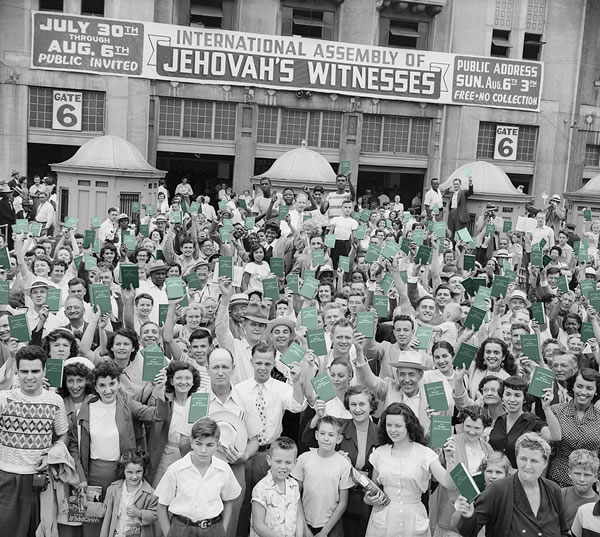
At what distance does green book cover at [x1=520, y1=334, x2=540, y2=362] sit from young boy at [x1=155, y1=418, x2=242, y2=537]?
3100mm

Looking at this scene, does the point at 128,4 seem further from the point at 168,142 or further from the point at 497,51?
the point at 497,51

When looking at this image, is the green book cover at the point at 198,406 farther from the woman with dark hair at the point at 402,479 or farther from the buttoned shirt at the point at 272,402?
the woman with dark hair at the point at 402,479

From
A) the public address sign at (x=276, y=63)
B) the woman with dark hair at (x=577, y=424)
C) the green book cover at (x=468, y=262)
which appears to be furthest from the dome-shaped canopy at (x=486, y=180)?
the woman with dark hair at (x=577, y=424)

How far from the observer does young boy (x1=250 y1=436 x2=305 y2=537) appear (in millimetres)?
5551

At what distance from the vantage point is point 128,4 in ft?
84.4

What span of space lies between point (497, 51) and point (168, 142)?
12034 mm

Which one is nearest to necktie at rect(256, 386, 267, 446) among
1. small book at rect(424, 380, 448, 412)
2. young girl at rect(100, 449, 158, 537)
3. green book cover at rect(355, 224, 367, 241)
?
young girl at rect(100, 449, 158, 537)

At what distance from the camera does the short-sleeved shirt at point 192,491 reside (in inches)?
213

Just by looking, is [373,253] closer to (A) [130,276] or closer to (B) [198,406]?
(A) [130,276]

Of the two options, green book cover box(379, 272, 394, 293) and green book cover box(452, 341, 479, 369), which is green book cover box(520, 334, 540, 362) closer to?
green book cover box(452, 341, 479, 369)

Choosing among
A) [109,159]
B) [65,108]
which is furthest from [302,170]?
[65,108]

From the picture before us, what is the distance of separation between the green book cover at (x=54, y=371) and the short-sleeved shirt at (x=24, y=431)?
228mm

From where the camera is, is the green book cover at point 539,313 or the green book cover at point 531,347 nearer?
the green book cover at point 531,347

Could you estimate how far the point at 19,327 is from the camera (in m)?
6.79
